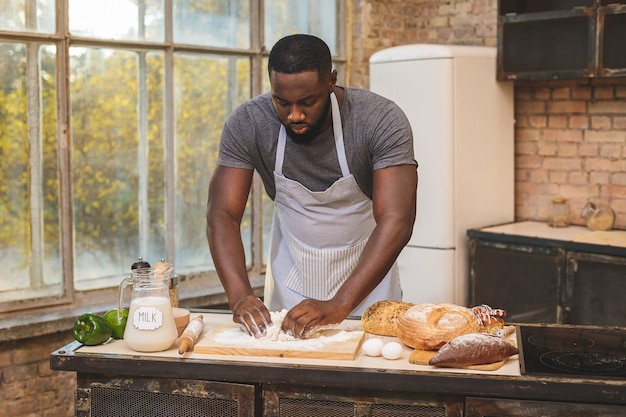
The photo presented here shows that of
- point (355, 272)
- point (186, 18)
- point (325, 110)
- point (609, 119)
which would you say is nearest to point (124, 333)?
point (355, 272)

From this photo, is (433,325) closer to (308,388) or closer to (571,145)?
(308,388)

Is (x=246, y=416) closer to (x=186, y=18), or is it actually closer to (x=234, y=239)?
(x=234, y=239)

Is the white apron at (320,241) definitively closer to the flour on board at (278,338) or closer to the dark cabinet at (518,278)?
the flour on board at (278,338)

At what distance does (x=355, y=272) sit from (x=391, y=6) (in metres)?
3.54

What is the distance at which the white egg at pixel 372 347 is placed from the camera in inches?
94.7

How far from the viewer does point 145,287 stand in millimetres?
2434

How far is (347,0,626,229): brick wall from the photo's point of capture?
5184mm

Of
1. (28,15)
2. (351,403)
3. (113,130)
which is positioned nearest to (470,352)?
(351,403)

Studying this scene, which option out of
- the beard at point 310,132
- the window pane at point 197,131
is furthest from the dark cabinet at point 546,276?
the beard at point 310,132

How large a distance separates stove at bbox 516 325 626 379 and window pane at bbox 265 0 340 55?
121 inches

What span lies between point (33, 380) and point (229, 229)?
1.96 m

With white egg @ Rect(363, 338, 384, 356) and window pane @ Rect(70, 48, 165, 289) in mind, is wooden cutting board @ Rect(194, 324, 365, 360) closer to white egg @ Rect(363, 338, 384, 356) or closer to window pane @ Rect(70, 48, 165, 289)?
white egg @ Rect(363, 338, 384, 356)

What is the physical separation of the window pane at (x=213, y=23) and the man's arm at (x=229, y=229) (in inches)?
81.4

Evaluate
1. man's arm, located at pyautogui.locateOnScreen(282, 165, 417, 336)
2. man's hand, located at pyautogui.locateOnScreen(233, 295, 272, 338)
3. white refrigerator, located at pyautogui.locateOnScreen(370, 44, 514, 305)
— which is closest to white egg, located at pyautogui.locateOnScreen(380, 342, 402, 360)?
man's arm, located at pyautogui.locateOnScreen(282, 165, 417, 336)
